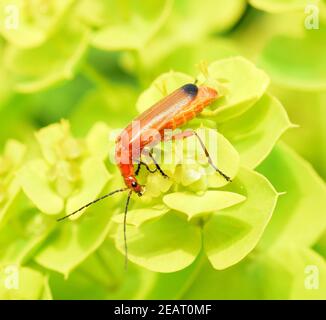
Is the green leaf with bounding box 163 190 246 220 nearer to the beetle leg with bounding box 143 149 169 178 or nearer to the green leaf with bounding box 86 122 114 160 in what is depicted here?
the beetle leg with bounding box 143 149 169 178

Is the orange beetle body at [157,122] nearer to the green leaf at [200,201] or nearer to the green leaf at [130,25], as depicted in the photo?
the green leaf at [200,201]

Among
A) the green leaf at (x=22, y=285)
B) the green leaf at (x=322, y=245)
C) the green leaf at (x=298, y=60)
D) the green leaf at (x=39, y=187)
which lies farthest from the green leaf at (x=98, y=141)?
the green leaf at (x=322, y=245)

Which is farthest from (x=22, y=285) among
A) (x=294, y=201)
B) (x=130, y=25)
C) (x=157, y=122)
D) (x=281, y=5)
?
(x=281, y=5)

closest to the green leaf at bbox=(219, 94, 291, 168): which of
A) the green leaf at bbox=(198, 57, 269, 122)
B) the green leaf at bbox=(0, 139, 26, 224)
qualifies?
the green leaf at bbox=(198, 57, 269, 122)

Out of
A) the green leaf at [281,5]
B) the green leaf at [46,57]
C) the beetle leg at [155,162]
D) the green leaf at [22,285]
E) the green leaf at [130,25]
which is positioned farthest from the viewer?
the green leaf at [46,57]

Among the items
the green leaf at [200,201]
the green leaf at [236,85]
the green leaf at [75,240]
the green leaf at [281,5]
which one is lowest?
the green leaf at [75,240]

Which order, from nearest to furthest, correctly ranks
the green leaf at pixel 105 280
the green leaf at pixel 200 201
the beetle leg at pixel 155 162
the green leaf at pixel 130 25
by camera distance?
the green leaf at pixel 200 201
the beetle leg at pixel 155 162
the green leaf at pixel 105 280
the green leaf at pixel 130 25

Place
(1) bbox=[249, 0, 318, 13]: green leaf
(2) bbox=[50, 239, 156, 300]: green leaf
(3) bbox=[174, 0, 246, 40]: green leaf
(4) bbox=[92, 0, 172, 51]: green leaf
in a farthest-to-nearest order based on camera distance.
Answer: (3) bbox=[174, 0, 246, 40]: green leaf
(4) bbox=[92, 0, 172, 51]: green leaf
(2) bbox=[50, 239, 156, 300]: green leaf
(1) bbox=[249, 0, 318, 13]: green leaf
